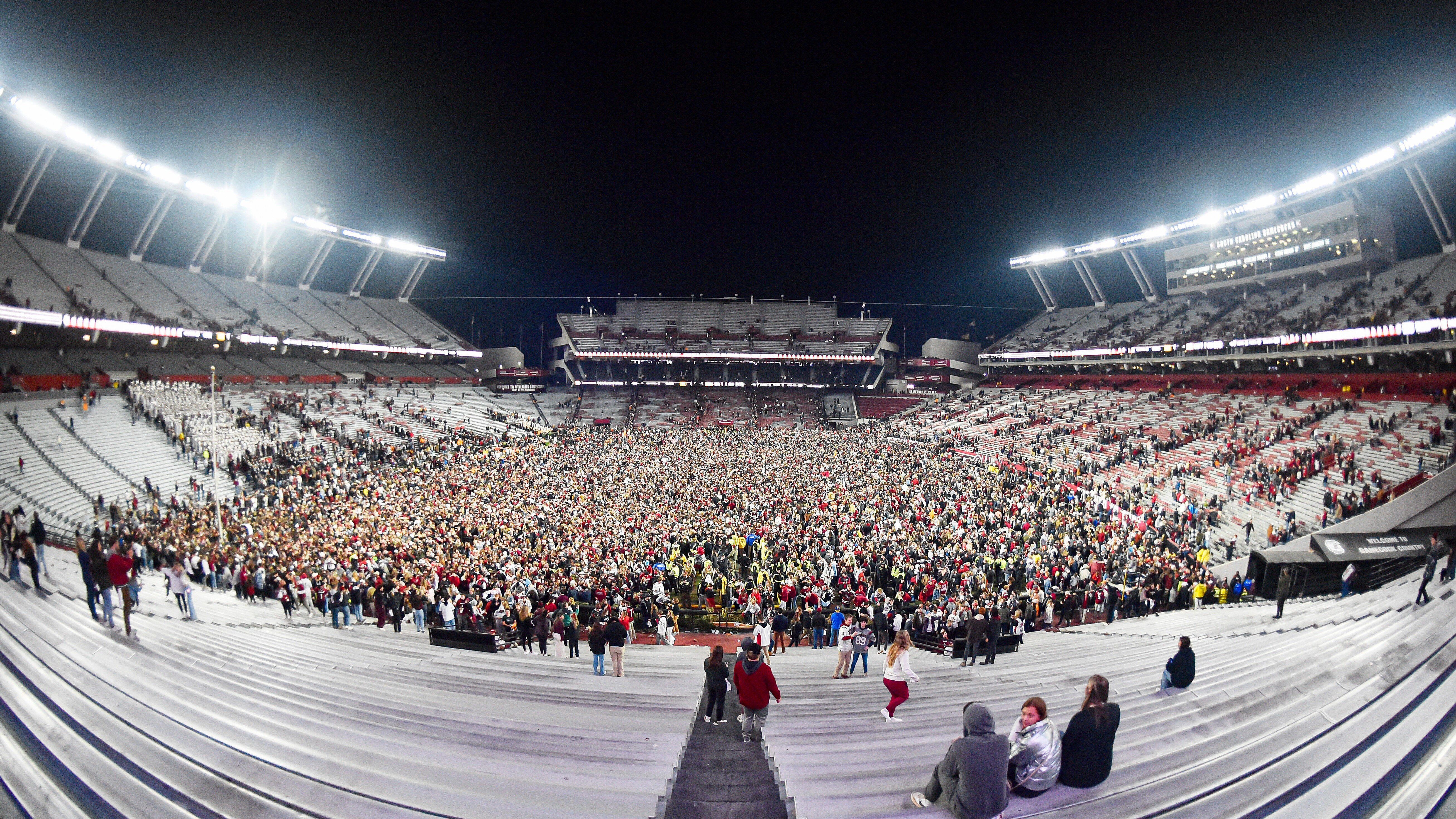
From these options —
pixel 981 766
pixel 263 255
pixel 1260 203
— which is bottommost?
pixel 981 766

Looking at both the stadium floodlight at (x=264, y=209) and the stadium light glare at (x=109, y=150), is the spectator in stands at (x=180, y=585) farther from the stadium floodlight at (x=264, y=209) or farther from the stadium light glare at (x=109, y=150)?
the stadium floodlight at (x=264, y=209)

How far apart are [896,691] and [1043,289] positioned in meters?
61.8

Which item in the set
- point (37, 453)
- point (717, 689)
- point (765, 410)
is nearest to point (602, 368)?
point (765, 410)

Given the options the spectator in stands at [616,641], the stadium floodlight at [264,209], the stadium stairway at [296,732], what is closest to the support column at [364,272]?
the stadium floodlight at [264,209]

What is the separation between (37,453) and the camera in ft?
59.5

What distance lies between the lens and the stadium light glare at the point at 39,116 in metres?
25.6

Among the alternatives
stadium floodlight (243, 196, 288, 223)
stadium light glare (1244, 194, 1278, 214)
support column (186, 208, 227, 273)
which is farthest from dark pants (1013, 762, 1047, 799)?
support column (186, 208, 227, 273)

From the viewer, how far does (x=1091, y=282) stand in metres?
53.6

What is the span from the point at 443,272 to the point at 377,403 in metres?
25.1

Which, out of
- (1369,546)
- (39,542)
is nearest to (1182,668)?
(39,542)

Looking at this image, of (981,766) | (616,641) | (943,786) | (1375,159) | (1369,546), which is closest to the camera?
(981,766)

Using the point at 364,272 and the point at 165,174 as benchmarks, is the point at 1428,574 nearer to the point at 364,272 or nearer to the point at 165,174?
the point at 165,174

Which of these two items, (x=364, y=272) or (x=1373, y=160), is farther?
(x=364, y=272)

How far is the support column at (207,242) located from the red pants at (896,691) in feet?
163
